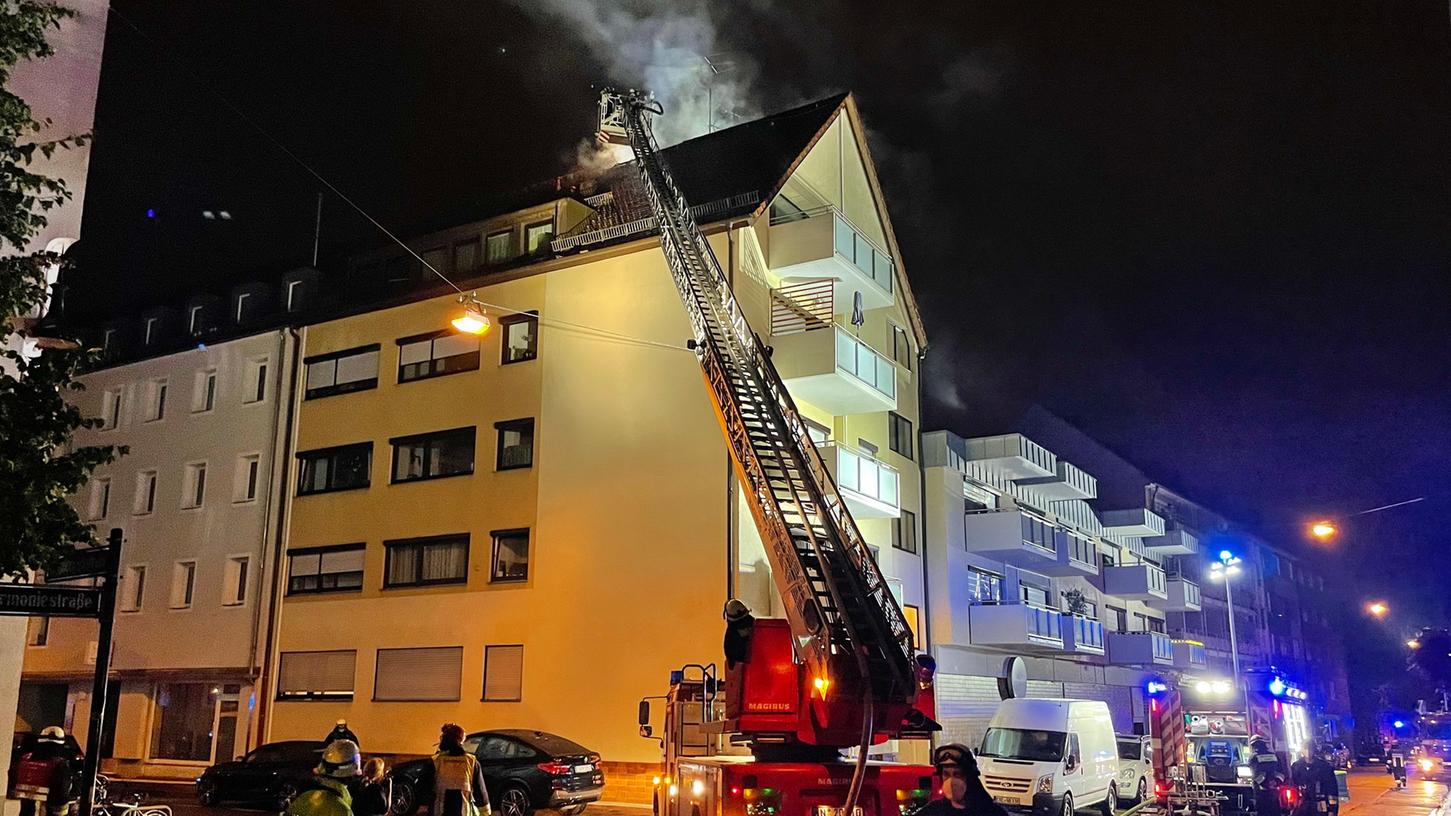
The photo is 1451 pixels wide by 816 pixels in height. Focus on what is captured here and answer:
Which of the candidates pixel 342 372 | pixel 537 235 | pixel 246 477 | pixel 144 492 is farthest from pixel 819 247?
pixel 144 492

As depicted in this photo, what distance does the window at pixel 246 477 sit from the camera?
31.2 m

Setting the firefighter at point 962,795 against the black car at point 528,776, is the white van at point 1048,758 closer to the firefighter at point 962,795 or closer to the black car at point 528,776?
the black car at point 528,776

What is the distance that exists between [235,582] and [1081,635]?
81.5ft

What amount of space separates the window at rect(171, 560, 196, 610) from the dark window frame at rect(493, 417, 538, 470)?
35.2 ft

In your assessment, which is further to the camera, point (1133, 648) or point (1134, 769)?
point (1133, 648)

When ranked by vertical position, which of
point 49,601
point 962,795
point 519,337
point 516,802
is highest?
point 519,337

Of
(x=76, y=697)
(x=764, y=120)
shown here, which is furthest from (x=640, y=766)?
(x=76, y=697)

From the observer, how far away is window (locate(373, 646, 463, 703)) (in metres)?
26.3

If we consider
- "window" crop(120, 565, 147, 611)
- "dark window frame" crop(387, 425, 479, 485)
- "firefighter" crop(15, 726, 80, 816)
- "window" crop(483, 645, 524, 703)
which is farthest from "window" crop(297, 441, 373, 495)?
"firefighter" crop(15, 726, 80, 816)

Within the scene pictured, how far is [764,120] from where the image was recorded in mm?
30578

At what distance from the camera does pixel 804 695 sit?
12641 mm

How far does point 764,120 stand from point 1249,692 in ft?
59.6

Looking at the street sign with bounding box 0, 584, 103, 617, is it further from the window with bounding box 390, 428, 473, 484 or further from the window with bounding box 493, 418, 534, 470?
the window with bounding box 390, 428, 473, 484

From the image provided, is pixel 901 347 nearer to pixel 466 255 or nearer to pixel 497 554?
pixel 466 255
